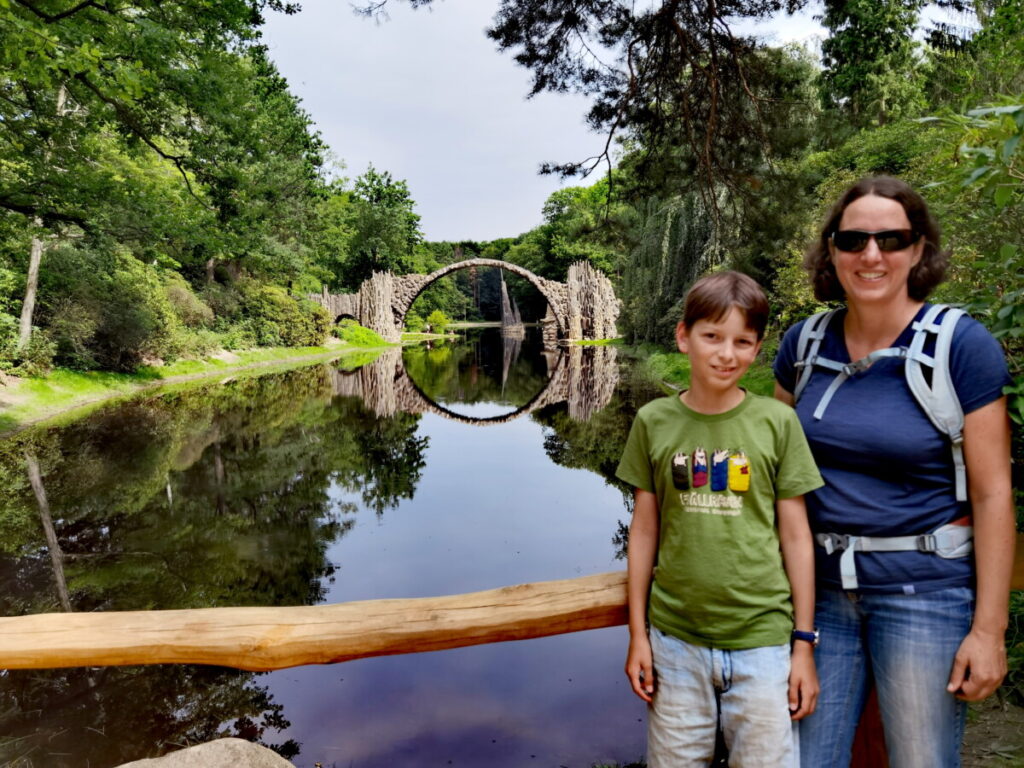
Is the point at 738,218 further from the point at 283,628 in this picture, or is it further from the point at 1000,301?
the point at 283,628

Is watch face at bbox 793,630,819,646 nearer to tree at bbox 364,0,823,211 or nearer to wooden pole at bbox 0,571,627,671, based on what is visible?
wooden pole at bbox 0,571,627,671

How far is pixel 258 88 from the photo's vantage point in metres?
25.3

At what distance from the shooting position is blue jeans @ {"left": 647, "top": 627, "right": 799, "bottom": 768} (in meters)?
1.29

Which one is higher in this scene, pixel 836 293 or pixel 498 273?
pixel 498 273

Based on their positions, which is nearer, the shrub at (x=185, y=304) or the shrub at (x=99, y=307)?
the shrub at (x=99, y=307)

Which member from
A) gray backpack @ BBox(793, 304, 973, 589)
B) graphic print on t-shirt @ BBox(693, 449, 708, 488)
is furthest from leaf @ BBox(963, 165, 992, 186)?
graphic print on t-shirt @ BBox(693, 449, 708, 488)

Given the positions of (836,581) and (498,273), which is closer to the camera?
(836,581)

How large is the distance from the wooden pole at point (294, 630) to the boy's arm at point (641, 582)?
0.23 metres

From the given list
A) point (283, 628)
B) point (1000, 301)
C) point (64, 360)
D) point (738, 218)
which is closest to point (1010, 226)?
point (738, 218)

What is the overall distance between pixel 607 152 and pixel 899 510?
3.80 m

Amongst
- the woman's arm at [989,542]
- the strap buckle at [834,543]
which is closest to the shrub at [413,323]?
the strap buckle at [834,543]

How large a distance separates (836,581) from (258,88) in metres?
29.2

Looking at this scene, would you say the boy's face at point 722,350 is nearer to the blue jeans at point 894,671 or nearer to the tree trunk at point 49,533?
the blue jeans at point 894,671

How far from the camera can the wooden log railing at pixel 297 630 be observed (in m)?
1.65
